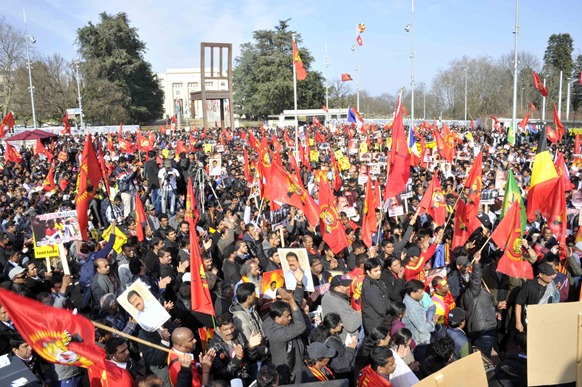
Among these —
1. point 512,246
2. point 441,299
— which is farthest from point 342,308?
point 512,246

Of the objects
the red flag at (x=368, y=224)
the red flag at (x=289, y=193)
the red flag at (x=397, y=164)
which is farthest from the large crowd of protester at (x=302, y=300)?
the red flag at (x=397, y=164)

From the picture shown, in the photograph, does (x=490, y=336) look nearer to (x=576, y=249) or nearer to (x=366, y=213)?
(x=576, y=249)

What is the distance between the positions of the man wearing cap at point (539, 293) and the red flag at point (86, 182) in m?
6.23

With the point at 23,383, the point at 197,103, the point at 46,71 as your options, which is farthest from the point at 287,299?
the point at 197,103

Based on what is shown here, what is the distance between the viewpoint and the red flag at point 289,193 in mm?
8656

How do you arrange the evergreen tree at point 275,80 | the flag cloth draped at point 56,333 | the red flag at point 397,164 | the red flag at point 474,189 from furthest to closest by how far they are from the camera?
the evergreen tree at point 275,80
the red flag at point 397,164
the red flag at point 474,189
the flag cloth draped at point 56,333

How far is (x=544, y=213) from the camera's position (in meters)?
7.48

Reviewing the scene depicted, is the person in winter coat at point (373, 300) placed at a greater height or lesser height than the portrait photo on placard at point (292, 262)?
lesser

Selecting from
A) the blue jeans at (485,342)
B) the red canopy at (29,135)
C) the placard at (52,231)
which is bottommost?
the blue jeans at (485,342)

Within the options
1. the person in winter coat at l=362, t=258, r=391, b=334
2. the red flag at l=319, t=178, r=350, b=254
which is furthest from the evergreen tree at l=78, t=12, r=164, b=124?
the person in winter coat at l=362, t=258, r=391, b=334

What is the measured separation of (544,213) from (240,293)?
5.18 meters

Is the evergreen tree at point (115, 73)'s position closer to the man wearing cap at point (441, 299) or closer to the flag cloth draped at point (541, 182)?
the flag cloth draped at point (541, 182)

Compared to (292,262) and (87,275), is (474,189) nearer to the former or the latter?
(292,262)

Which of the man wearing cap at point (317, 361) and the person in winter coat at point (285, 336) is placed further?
the person in winter coat at point (285, 336)
